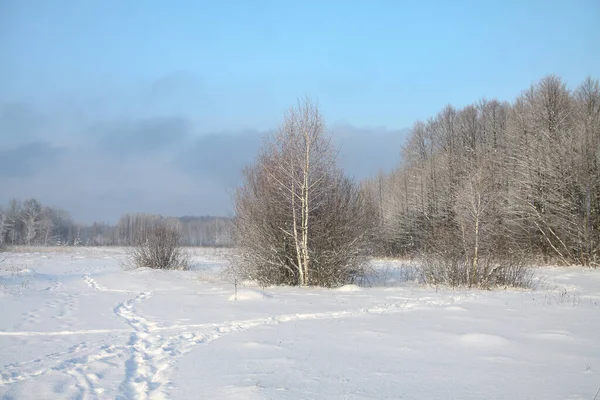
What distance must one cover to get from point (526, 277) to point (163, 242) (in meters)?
18.9

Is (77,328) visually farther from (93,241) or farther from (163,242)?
(93,241)

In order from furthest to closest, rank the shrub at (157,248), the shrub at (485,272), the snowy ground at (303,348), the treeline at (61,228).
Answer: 1. the treeline at (61,228)
2. the shrub at (157,248)
3. the shrub at (485,272)
4. the snowy ground at (303,348)

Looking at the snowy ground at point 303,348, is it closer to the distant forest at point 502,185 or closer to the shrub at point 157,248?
the distant forest at point 502,185

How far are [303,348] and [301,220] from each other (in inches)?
367

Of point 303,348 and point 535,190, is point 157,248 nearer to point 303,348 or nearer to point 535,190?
point 303,348

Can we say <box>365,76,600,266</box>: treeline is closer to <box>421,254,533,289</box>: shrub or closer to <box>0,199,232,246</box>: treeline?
<box>421,254,533,289</box>: shrub

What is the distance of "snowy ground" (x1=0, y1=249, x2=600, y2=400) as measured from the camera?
4.32 metres

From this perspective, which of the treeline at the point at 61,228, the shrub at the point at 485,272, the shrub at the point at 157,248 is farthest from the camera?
the treeline at the point at 61,228

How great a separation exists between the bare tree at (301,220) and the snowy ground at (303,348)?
4211mm

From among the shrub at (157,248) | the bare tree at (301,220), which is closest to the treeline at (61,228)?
the shrub at (157,248)

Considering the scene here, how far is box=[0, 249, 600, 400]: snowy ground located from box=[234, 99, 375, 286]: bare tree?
4211 mm

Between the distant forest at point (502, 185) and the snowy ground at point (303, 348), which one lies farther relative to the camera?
the distant forest at point (502, 185)

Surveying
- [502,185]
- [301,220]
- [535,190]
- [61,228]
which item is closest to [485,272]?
[301,220]

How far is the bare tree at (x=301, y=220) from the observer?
15.1m
